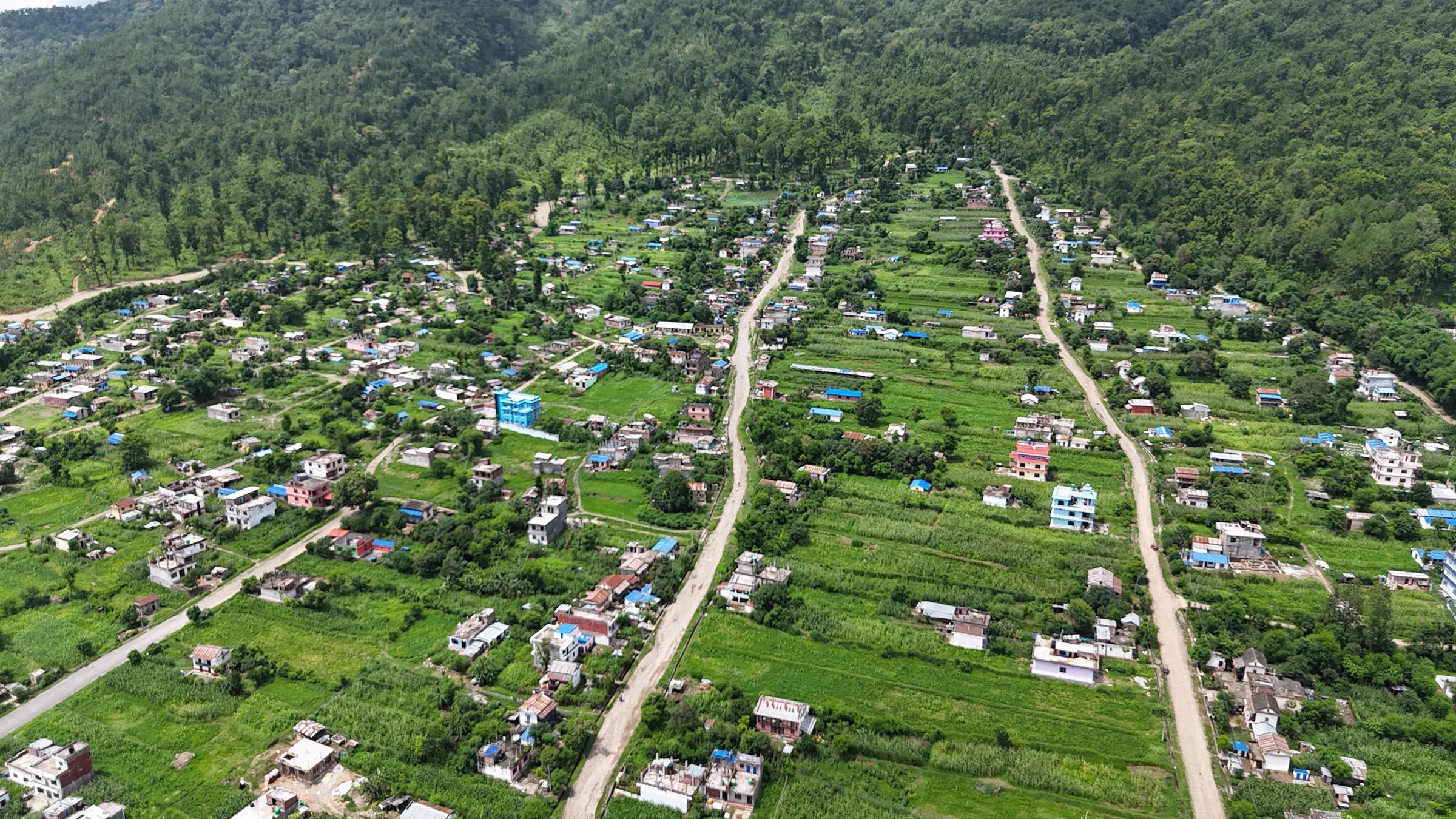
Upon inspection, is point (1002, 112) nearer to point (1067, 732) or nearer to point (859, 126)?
point (859, 126)

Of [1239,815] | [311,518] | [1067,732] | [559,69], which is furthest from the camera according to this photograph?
[559,69]

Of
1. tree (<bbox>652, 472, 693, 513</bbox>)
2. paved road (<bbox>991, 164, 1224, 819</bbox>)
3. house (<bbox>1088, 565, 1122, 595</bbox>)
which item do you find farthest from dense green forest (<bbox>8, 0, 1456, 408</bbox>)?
tree (<bbox>652, 472, 693, 513</bbox>)

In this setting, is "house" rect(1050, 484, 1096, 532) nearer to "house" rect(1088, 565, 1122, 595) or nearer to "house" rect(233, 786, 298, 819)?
"house" rect(1088, 565, 1122, 595)

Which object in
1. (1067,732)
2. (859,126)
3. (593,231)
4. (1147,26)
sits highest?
(1147,26)

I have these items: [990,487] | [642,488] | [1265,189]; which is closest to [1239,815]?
[990,487]

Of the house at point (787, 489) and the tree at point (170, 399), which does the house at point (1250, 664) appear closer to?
the house at point (787, 489)

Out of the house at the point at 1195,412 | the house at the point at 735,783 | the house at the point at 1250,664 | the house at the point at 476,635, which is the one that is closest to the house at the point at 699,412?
the house at the point at 476,635
